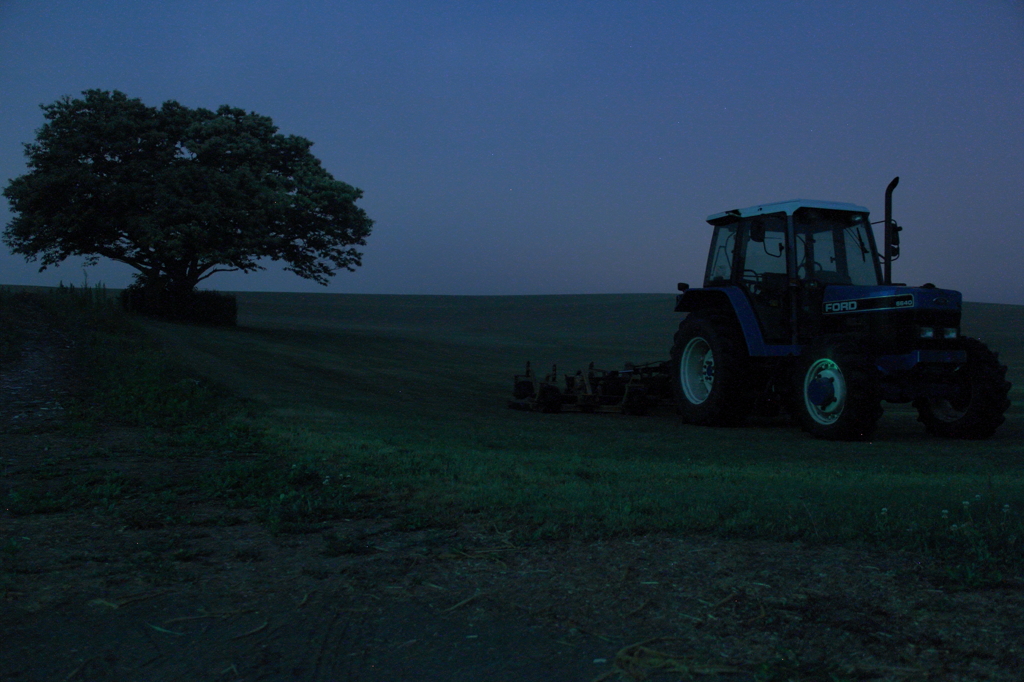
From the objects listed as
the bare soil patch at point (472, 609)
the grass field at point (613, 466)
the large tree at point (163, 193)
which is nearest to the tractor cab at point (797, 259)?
the grass field at point (613, 466)

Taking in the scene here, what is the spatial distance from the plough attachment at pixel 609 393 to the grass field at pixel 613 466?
0.43m

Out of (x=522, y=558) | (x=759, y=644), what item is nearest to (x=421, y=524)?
(x=522, y=558)

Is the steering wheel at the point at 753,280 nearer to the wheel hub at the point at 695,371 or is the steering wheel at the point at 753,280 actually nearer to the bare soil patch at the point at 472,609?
the wheel hub at the point at 695,371

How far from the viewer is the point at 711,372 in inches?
465

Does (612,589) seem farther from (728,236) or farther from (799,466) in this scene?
(728,236)

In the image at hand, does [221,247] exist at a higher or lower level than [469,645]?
higher

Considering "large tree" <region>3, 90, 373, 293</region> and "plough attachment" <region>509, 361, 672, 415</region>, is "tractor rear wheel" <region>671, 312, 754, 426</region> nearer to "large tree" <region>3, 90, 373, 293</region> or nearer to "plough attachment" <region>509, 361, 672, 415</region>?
"plough attachment" <region>509, 361, 672, 415</region>

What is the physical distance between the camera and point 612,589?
12.1ft

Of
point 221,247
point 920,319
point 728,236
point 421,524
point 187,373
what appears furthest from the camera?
point 221,247

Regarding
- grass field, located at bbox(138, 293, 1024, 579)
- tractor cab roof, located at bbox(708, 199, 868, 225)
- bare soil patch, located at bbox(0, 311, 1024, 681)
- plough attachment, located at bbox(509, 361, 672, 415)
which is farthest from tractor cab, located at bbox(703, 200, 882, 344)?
bare soil patch, located at bbox(0, 311, 1024, 681)

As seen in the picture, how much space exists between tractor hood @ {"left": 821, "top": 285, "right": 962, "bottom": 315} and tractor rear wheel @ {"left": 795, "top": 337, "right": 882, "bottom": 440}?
69 cm

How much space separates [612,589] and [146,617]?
76.2 inches

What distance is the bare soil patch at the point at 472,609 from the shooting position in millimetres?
2994

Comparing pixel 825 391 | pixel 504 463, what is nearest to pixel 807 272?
pixel 825 391
